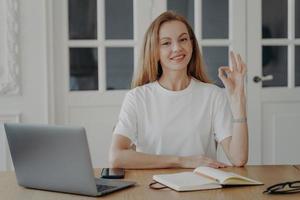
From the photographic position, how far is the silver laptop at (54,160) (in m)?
1.68

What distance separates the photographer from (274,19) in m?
4.16

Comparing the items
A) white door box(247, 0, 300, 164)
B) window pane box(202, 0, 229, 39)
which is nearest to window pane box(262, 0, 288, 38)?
white door box(247, 0, 300, 164)

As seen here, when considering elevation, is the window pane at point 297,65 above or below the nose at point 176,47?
below

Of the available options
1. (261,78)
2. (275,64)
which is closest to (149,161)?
(261,78)

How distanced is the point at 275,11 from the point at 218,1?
1.42 ft

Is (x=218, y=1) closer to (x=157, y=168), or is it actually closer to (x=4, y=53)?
(x=4, y=53)

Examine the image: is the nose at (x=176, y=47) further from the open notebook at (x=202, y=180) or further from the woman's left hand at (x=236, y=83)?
the open notebook at (x=202, y=180)

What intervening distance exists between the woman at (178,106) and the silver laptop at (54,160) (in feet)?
1.77

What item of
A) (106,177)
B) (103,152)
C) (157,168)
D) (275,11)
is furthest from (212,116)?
(275,11)

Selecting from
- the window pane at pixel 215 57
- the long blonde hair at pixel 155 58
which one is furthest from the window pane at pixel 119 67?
the long blonde hair at pixel 155 58

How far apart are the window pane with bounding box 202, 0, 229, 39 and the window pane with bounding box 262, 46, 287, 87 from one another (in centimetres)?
34

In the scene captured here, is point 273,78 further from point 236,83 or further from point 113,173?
point 113,173

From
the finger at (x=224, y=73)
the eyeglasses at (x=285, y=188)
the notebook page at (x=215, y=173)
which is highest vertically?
the finger at (x=224, y=73)

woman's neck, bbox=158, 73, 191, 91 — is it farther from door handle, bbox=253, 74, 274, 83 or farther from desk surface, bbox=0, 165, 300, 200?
door handle, bbox=253, 74, 274, 83
